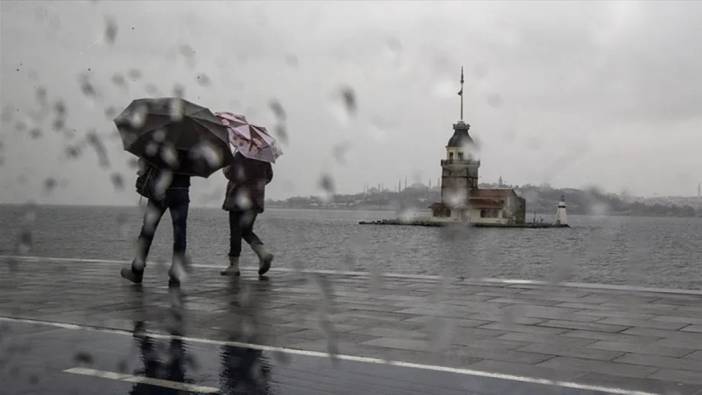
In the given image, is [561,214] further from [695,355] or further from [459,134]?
[695,355]

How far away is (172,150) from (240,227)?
2.44 m

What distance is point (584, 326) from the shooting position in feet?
26.0

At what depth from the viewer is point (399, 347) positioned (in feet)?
21.9

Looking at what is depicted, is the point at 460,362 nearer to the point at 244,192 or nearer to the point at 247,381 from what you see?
the point at 247,381

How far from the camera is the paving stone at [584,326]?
7.71m

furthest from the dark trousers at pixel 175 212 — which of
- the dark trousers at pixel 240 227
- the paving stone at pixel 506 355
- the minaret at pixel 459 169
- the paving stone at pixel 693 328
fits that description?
the minaret at pixel 459 169

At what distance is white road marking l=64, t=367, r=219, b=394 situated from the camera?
5.12 m

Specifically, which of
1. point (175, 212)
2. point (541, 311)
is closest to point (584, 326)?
point (541, 311)

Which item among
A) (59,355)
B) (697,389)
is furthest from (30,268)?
(697,389)

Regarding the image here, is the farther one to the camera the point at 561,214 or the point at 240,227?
the point at 561,214

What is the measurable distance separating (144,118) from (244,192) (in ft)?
7.87

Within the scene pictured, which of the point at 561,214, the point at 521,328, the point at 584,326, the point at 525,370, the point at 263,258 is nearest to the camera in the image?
the point at 525,370

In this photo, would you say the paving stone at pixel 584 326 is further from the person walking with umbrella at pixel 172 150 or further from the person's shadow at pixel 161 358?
the person walking with umbrella at pixel 172 150

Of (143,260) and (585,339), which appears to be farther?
(143,260)
